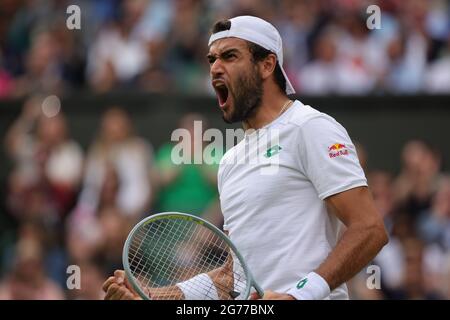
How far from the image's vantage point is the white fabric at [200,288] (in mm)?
5336

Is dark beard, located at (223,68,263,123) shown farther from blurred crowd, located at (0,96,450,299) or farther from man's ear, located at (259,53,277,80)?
blurred crowd, located at (0,96,450,299)

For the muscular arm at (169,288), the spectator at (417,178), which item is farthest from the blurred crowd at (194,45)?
the muscular arm at (169,288)

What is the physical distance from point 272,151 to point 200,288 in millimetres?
725

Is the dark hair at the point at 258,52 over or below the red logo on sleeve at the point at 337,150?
over

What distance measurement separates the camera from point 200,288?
5359 mm

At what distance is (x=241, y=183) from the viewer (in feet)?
17.6

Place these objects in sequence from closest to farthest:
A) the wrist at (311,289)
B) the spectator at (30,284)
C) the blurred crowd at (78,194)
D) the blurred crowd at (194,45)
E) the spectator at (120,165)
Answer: the wrist at (311,289) < the spectator at (30,284) < the blurred crowd at (78,194) < the spectator at (120,165) < the blurred crowd at (194,45)

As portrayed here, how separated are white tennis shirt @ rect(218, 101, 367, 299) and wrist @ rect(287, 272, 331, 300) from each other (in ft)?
0.87

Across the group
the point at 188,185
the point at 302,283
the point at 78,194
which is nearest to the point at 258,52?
the point at 302,283

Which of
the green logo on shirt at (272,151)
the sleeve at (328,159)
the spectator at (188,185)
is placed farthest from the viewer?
the spectator at (188,185)

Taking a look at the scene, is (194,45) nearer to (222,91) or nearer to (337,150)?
(222,91)

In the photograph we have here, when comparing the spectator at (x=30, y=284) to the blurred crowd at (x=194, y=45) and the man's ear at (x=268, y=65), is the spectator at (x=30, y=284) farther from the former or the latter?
the man's ear at (x=268, y=65)
